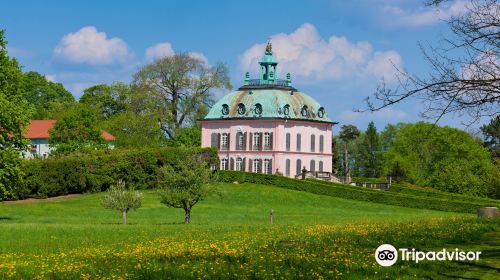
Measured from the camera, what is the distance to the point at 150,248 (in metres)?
22.7

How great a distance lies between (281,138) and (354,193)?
23947 millimetres

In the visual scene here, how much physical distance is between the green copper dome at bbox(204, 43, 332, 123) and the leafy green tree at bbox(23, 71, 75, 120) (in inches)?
1589

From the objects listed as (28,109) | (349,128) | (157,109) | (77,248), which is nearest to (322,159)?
(157,109)

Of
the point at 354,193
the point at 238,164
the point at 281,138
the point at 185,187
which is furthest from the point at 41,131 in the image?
the point at 185,187

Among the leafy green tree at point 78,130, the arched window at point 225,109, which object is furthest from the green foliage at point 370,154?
the leafy green tree at point 78,130

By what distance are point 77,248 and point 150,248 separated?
3260 mm

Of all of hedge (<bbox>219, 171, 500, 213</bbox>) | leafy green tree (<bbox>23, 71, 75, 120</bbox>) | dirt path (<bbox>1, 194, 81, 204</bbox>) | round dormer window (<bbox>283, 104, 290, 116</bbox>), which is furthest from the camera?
leafy green tree (<bbox>23, 71, 75, 120</bbox>)

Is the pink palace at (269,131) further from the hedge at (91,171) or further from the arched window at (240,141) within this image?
the hedge at (91,171)

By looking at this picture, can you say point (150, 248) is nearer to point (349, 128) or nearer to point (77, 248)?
point (77, 248)

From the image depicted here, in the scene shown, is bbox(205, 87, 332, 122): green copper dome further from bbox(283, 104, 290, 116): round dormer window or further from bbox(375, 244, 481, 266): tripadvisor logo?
bbox(375, 244, 481, 266): tripadvisor logo

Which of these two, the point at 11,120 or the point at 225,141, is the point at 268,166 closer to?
the point at 225,141

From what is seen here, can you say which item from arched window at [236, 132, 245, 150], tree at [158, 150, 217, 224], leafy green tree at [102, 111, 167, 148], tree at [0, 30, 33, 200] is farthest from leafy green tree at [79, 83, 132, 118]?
tree at [158, 150, 217, 224]

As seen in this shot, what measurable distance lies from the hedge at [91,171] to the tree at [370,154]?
201 ft

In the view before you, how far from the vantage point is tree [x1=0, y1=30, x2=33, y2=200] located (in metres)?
45.8
